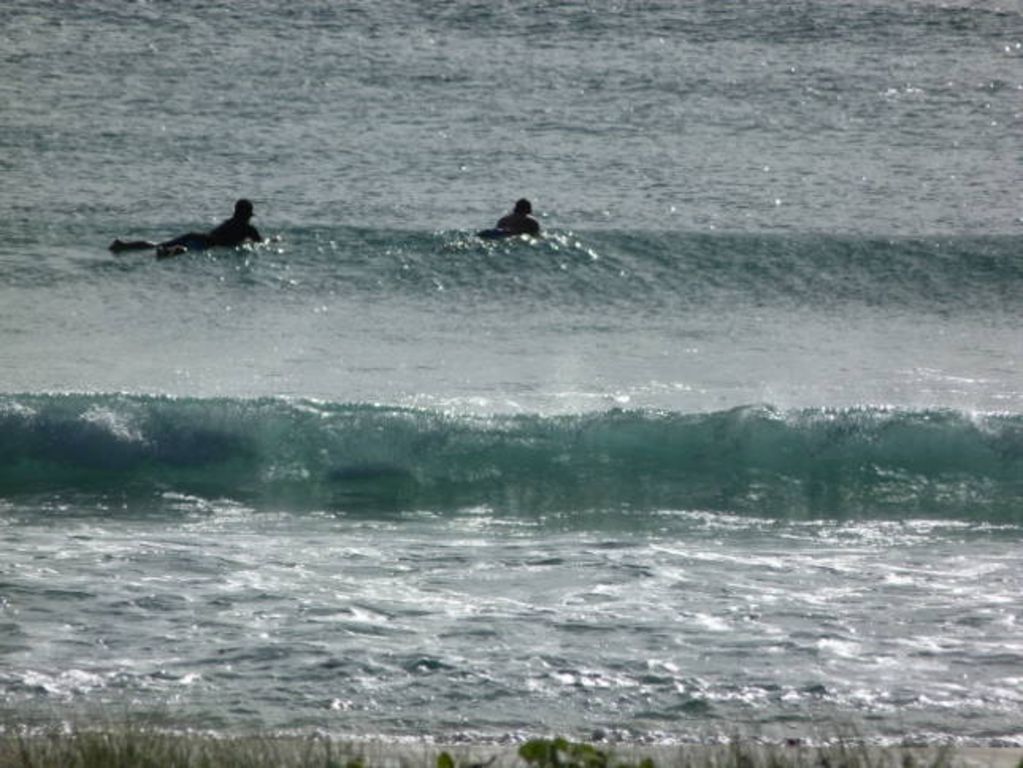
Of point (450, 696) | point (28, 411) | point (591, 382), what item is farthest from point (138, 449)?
point (450, 696)

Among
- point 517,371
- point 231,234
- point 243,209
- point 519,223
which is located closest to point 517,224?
point 519,223

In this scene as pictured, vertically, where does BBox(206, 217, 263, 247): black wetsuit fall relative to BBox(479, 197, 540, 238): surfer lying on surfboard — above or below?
below

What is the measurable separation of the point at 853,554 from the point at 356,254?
36.3 ft

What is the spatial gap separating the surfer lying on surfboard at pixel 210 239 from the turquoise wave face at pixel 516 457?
6.72 m

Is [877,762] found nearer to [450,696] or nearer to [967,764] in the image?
[967,764]

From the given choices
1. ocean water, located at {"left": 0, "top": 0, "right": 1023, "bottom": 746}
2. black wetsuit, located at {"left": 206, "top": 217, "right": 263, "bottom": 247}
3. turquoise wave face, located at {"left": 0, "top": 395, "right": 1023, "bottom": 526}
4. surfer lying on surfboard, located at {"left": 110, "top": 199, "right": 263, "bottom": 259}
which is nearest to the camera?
ocean water, located at {"left": 0, "top": 0, "right": 1023, "bottom": 746}

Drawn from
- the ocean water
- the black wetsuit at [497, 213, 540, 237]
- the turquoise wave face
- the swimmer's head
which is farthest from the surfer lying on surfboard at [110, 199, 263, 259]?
the turquoise wave face

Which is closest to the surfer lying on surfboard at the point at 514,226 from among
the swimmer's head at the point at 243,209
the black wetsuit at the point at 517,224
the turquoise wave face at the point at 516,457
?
the black wetsuit at the point at 517,224

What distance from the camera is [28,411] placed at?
537 inches

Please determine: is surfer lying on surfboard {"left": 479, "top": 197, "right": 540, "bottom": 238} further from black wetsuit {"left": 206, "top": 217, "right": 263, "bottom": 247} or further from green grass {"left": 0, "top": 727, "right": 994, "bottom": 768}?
green grass {"left": 0, "top": 727, "right": 994, "bottom": 768}

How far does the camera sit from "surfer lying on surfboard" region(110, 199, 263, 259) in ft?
66.8

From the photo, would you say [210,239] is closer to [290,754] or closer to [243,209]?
[243,209]

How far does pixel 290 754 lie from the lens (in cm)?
621

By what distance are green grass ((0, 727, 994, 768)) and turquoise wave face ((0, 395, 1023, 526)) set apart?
560cm
